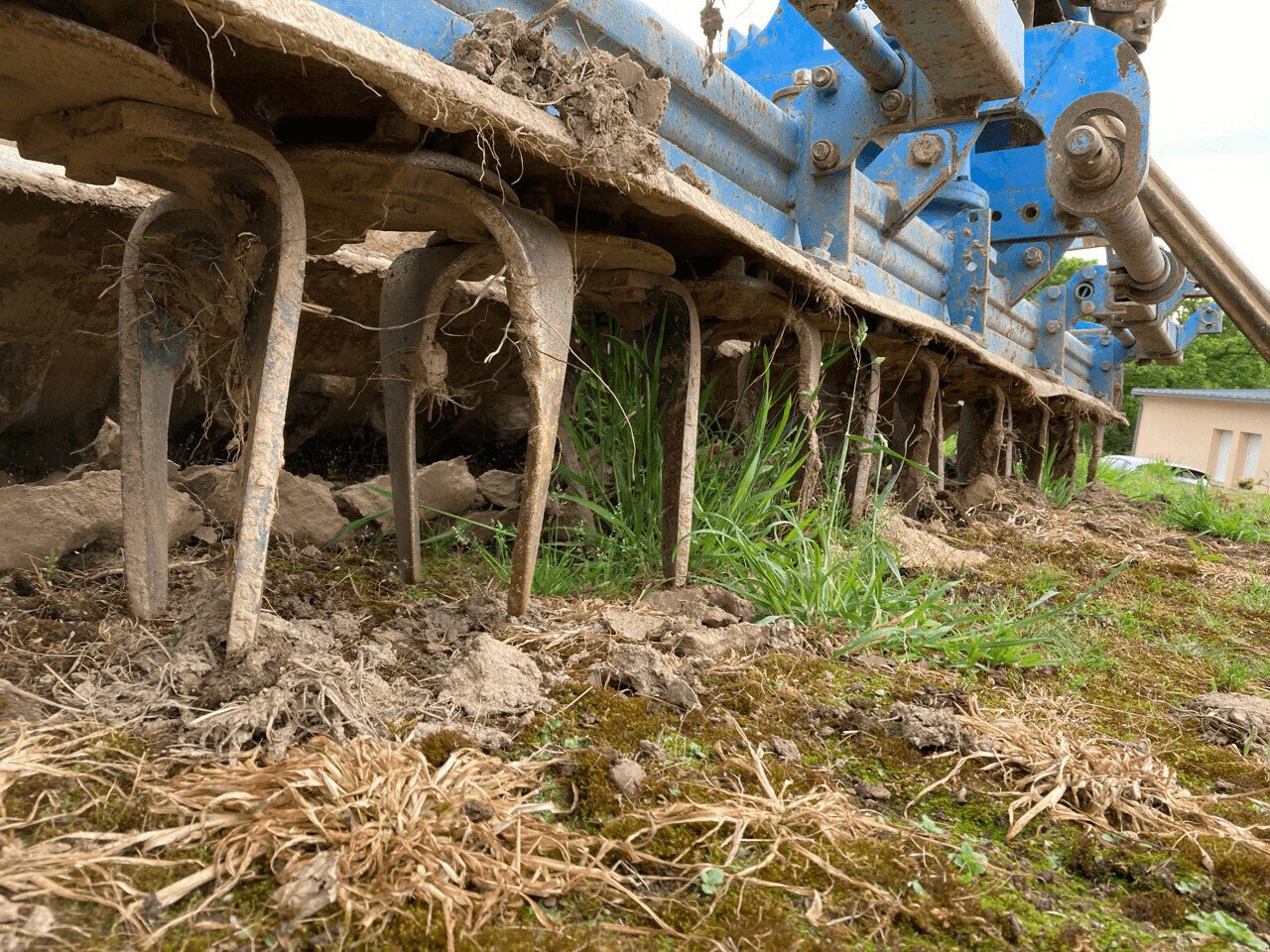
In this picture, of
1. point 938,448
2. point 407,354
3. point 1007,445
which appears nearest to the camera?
point 407,354

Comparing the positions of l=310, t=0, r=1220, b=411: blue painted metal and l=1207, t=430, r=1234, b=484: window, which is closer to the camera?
l=310, t=0, r=1220, b=411: blue painted metal

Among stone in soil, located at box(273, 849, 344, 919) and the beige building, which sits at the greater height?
the beige building

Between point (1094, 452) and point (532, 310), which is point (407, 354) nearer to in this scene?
point (532, 310)

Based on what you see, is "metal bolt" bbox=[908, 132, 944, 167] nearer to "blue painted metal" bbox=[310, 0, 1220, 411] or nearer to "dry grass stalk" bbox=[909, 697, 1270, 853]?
"blue painted metal" bbox=[310, 0, 1220, 411]

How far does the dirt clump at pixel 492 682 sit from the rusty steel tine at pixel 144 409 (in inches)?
26.3

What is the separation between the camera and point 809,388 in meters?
3.08

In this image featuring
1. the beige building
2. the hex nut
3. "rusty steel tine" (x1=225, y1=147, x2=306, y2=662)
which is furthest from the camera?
the beige building

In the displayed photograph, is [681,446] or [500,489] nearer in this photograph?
[681,446]

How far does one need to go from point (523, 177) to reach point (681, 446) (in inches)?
35.2

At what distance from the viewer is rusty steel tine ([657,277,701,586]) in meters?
2.61

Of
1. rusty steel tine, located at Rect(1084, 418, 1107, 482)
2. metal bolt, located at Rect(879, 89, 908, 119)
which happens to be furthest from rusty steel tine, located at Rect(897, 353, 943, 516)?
rusty steel tine, located at Rect(1084, 418, 1107, 482)

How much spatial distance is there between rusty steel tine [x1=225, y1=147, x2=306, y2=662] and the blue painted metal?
0.47 metres

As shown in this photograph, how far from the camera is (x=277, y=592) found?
2.19 meters

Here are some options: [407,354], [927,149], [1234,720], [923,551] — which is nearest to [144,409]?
[407,354]
